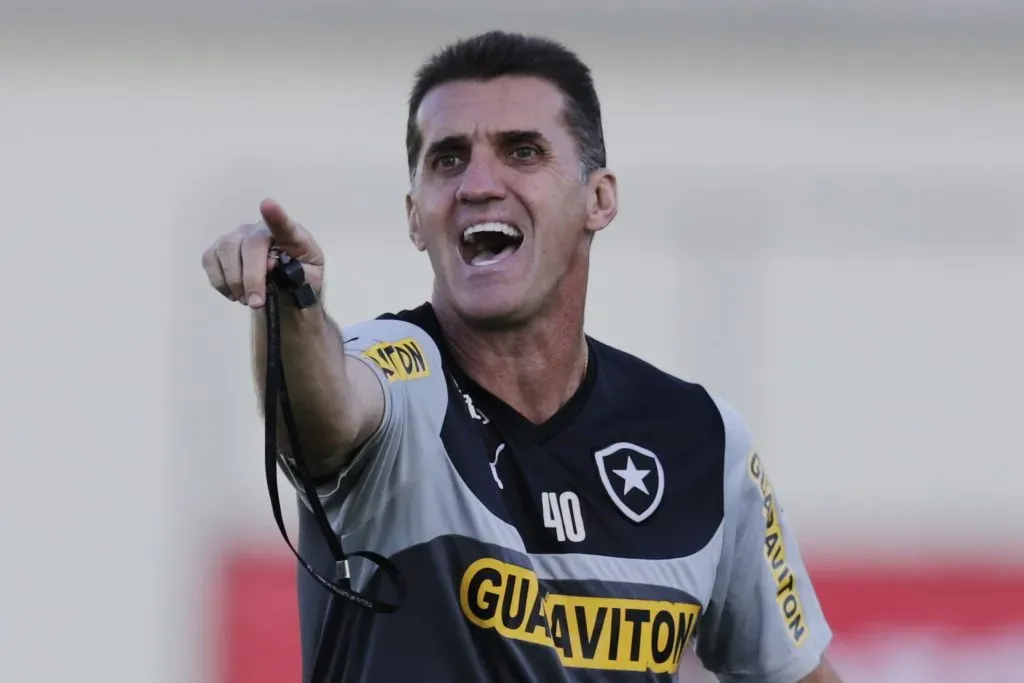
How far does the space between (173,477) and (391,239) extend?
106cm

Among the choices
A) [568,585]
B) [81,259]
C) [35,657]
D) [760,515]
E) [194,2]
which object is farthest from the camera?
[194,2]

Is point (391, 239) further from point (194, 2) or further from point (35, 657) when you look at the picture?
point (35, 657)

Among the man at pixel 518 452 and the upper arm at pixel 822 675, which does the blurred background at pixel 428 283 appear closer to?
the upper arm at pixel 822 675

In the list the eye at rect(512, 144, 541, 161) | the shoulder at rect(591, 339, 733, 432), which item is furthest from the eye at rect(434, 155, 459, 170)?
the shoulder at rect(591, 339, 733, 432)

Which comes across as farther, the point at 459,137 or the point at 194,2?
the point at 194,2

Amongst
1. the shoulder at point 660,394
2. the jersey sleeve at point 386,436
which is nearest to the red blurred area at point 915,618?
the shoulder at point 660,394

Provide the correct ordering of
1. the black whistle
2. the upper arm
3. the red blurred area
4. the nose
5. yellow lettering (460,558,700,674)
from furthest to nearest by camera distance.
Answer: the red blurred area < the upper arm < the nose < yellow lettering (460,558,700,674) < the black whistle

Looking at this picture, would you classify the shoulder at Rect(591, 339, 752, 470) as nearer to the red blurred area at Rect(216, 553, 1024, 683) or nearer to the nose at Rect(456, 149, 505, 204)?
the nose at Rect(456, 149, 505, 204)

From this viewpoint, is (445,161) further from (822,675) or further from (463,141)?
(822,675)

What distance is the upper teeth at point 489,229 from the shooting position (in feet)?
9.42

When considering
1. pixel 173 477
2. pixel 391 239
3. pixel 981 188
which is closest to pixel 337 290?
pixel 391 239

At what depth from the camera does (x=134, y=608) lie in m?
5.49

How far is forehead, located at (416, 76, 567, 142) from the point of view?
295 centimetres

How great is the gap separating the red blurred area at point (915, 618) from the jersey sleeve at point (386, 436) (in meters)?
2.77
